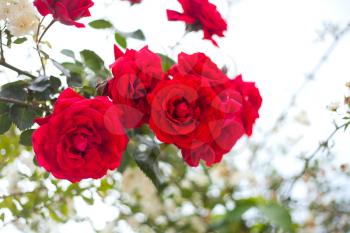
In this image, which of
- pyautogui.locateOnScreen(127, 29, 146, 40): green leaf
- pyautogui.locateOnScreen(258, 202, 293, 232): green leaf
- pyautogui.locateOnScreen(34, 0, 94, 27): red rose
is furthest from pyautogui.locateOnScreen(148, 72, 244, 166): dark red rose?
pyautogui.locateOnScreen(258, 202, 293, 232): green leaf

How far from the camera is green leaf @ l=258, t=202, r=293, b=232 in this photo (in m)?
0.60

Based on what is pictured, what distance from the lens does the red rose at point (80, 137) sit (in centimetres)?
28

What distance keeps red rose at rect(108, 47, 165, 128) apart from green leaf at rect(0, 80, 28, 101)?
120 mm

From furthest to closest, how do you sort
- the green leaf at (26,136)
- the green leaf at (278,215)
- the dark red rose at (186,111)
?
the green leaf at (278,215), the green leaf at (26,136), the dark red rose at (186,111)

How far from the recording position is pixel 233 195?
0.86 meters

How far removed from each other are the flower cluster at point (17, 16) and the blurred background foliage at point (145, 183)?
19 mm

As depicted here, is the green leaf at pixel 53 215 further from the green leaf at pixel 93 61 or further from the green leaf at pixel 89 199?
the green leaf at pixel 93 61

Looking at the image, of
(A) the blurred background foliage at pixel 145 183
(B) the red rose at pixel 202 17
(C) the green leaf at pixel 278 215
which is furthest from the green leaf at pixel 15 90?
(C) the green leaf at pixel 278 215

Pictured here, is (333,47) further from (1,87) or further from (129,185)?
(1,87)

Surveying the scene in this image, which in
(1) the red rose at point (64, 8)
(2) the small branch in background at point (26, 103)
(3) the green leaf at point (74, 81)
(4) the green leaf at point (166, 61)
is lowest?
(2) the small branch in background at point (26, 103)

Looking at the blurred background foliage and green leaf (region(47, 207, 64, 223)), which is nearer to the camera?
the blurred background foliage

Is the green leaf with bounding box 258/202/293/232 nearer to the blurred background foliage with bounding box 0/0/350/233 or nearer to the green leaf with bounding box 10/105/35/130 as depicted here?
the blurred background foliage with bounding box 0/0/350/233

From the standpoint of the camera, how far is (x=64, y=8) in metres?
0.35

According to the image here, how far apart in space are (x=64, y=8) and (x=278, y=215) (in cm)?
41
